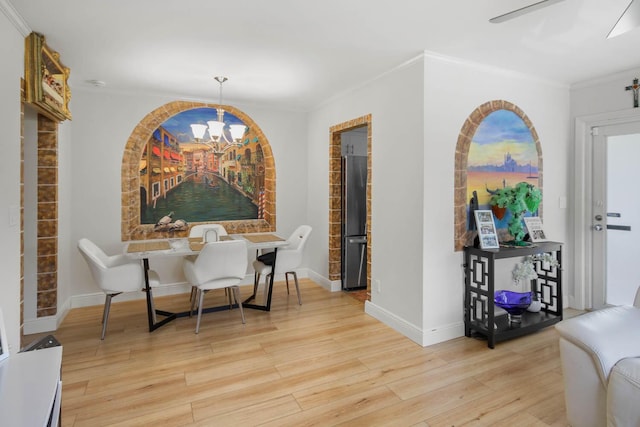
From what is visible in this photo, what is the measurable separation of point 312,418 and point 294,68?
9.44 ft

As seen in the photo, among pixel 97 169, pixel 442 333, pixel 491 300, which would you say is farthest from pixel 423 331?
pixel 97 169

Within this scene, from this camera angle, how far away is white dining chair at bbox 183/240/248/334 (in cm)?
Answer: 316

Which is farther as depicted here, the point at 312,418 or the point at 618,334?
the point at 312,418

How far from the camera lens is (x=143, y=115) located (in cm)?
421

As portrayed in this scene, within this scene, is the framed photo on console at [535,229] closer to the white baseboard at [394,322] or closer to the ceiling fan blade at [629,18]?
the white baseboard at [394,322]

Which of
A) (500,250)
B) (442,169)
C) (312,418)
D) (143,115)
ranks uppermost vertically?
(143,115)

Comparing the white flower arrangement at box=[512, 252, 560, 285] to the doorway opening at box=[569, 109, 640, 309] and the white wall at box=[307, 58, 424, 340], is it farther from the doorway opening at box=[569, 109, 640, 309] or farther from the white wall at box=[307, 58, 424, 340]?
the white wall at box=[307, 58, 424, 340]

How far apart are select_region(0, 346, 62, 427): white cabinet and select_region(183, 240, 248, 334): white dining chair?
1723mm

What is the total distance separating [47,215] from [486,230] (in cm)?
399

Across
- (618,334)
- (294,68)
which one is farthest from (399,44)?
(618,334)

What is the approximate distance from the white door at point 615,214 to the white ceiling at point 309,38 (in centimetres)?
70

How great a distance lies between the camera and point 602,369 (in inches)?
65.4

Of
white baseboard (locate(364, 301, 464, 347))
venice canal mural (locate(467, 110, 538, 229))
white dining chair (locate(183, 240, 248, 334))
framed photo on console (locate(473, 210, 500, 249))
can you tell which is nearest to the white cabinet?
white dining chair (locate(183, 240, 248, 334))

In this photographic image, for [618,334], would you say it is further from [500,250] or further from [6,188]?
[6,188]
